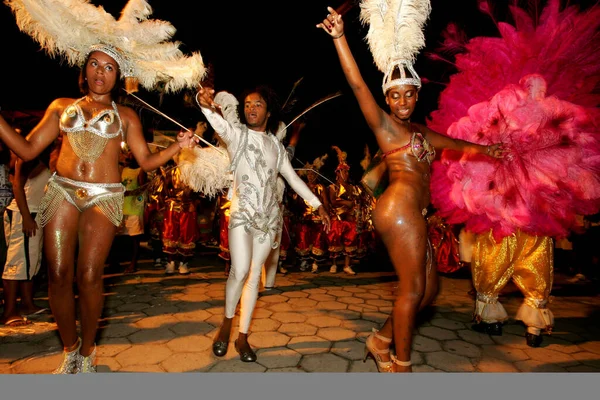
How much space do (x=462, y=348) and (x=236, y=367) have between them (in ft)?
7.58

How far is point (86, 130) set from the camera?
98.7 inches

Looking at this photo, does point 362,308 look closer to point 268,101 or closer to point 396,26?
point 268,101

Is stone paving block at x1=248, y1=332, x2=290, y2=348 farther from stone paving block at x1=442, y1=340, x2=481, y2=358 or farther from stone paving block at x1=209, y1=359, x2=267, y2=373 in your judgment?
stone paving block at x1=442, y1=340, x2=481, y2=358

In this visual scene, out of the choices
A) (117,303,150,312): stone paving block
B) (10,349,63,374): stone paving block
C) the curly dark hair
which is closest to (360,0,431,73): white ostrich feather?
the curly dark hair

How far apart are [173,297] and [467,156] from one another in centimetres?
438

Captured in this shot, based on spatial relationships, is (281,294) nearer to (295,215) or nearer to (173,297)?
(173,297)

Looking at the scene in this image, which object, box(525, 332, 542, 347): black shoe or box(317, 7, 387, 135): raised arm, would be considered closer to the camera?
box(317, 7, 387, 135): raised arm

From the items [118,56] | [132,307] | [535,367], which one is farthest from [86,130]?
[535,367]

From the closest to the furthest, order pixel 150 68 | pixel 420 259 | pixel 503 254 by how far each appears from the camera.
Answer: pixel 420 259 → pixel 150 68 → pixel 503 254

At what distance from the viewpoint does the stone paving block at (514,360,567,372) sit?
323 centimetres

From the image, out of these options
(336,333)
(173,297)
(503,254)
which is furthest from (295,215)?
(503,254)

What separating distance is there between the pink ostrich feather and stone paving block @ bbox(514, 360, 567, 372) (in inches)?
48.8

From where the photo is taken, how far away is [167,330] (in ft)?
12.8

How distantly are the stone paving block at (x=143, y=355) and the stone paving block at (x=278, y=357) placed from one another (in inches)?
34.6
